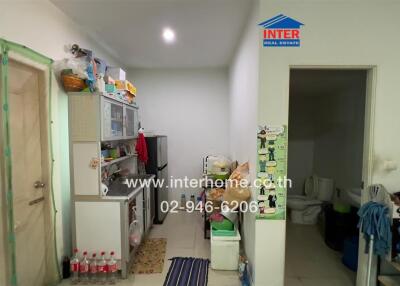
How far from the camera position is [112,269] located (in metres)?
2.14

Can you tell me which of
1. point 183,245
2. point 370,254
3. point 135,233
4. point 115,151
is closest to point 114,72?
point 115,151

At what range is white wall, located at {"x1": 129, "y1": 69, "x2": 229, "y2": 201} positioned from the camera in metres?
4.05

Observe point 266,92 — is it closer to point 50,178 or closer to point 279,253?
point 279,253

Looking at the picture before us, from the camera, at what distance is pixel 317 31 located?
71.1 inches

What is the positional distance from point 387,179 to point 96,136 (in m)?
2.77

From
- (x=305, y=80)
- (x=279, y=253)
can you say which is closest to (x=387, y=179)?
(x=279, y=253)

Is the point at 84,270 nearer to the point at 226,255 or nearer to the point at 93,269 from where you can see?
the point at 93,269

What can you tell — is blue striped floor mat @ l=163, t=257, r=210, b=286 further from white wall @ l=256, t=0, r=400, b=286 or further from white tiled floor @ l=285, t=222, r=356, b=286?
white tiled floor @ l=285, t=222, r=356, b=286

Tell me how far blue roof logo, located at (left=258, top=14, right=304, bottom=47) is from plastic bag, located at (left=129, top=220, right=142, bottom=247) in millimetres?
2377

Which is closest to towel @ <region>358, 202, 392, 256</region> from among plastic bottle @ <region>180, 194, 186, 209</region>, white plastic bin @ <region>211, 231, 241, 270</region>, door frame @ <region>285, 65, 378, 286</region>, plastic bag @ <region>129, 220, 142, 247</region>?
door frame @ <region>285, 65, 378, 286</region>

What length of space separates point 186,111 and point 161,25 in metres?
1.84

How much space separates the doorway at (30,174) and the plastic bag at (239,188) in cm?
184

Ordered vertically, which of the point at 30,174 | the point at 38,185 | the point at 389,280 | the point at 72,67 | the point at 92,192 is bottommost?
the point at 389,280

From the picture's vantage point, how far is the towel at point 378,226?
1.71 m
